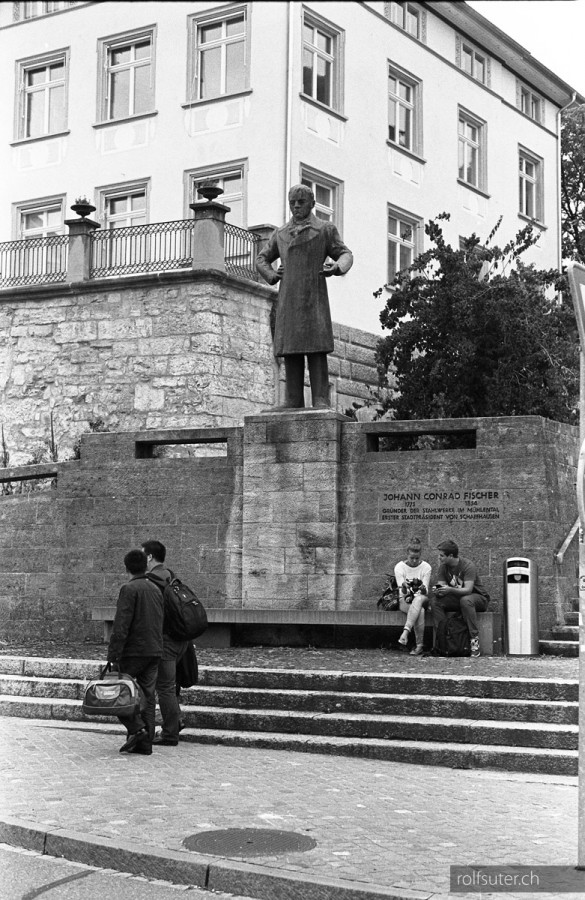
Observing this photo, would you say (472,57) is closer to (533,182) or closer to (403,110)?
(403,110)

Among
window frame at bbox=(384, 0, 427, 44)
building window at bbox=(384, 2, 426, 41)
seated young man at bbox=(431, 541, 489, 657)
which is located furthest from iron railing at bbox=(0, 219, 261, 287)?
seated young man at bbox=(431, 541, 489, 657)

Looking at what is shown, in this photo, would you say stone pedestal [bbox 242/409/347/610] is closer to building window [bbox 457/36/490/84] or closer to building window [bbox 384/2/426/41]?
building window [bbox 384/2/426/41]

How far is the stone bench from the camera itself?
12680mm

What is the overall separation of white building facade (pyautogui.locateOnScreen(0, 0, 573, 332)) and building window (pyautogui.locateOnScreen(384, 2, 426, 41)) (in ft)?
0.15

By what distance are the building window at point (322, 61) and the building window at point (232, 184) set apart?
2096 mm

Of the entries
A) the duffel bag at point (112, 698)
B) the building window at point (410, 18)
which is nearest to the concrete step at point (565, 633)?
the duffel bag at point (112, 698)

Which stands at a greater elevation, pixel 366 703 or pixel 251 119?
pixel 251 119

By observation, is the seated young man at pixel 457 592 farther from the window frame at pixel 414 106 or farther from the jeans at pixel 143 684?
the window frame at pixel 414 106

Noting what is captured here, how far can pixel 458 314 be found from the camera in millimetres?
21438

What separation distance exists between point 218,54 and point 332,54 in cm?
251

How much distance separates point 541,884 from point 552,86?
31325mm

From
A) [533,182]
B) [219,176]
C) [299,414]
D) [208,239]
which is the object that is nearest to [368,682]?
[299,414]

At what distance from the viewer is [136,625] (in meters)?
9.25

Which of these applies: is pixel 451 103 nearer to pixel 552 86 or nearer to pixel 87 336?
pixel 552 86
